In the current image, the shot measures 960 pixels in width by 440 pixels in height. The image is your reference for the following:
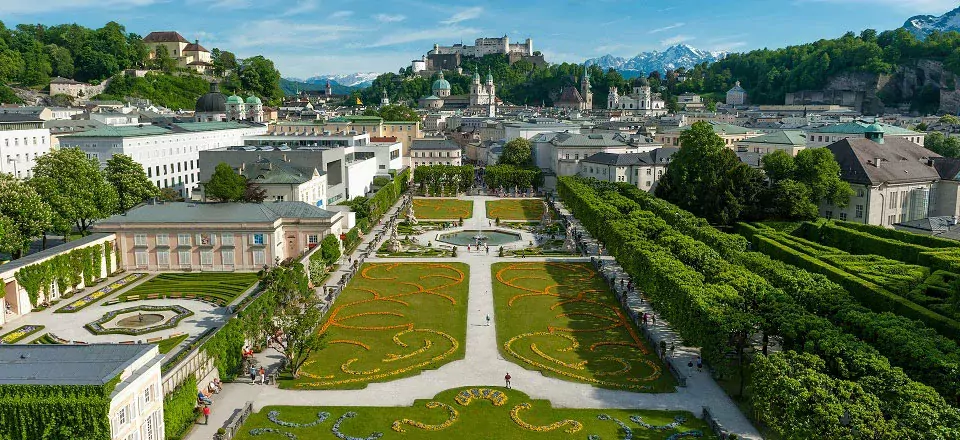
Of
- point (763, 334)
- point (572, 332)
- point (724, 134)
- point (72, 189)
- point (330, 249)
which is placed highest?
point (724, 134)

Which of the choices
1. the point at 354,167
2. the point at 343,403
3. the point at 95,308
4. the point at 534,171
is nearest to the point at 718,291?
the point at 343,403

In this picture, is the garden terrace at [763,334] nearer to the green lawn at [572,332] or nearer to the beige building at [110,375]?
the green lawn at [572,332]

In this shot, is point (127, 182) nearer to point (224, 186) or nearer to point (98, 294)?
point (224, 186)

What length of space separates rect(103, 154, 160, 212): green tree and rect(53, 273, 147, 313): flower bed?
48.6 ft

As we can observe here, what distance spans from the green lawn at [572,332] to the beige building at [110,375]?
1863cm

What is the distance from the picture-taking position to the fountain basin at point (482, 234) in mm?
78000

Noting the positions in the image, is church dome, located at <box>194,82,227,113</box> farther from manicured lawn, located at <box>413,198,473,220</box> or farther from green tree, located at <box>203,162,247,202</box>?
green tree, located at <box>203,162,247,202</box>

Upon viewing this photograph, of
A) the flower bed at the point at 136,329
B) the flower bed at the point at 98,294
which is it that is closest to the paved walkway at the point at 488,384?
the flower bed at the point at 136,329

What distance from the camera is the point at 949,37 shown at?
634 feet

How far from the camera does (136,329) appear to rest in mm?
44031

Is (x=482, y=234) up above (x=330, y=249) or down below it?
below

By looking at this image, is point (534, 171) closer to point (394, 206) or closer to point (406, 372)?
point (394, 206)

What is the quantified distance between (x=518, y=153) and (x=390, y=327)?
283 ft

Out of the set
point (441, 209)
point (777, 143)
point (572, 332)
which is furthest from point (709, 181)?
point (572, 332)
